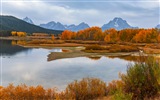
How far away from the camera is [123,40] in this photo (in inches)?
4373

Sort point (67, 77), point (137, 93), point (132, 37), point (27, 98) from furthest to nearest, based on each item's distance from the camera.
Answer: point (132, 37), point (67, 77), point (27, 98), point (137, 93)

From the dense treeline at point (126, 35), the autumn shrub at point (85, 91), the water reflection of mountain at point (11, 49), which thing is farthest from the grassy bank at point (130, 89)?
the dense treeline at point (126, 35)

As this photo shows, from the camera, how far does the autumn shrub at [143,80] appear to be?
10336 millimetres

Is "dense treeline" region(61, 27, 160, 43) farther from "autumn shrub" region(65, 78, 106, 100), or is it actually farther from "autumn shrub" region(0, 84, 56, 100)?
"autumn shrub" region(0, 84, 56, 100)

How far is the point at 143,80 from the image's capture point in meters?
10.6

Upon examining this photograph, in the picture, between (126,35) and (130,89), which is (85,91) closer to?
(130,89)

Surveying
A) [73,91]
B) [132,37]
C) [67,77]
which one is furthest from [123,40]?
[73,91]

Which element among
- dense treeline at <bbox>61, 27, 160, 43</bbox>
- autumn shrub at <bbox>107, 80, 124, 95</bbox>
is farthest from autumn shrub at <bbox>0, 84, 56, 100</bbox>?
dense treeline at <bbox>61, 27, 160, 43</bbox>

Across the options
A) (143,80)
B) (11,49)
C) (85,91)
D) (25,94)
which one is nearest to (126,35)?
(11,49)

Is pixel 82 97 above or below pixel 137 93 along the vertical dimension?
below

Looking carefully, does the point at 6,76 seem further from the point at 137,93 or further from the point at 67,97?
the point at 137,93

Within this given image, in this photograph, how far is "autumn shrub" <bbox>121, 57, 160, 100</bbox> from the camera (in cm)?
1034

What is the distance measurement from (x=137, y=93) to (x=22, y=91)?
727 centimetres

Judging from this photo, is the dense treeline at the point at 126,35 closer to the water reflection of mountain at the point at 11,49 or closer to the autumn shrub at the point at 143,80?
the water reflection of mountain at the point at 11,49
